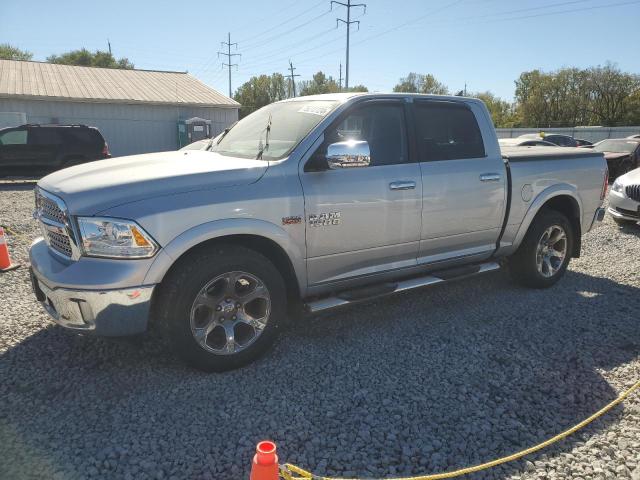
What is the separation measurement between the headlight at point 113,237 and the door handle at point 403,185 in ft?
6.31

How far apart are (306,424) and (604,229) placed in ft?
24.8

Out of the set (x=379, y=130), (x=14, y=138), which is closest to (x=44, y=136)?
(x=14, y=138)

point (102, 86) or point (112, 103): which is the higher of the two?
point (102, 86)

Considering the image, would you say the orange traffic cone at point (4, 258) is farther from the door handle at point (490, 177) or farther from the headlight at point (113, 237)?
the door handle at point (490, 177)

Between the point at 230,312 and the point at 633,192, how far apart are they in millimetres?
7483

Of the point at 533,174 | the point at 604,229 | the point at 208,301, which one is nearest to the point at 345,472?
the point at 208,301

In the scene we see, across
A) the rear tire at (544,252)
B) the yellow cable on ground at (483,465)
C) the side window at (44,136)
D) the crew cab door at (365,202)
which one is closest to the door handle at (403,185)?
the crew cab door at (365,202)

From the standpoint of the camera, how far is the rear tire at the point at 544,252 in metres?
5.00

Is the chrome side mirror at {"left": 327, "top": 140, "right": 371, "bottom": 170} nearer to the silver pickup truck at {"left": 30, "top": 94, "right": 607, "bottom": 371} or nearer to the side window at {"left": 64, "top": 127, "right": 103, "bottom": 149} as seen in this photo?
the silver pickup truck at {"left": 30, "top": 94, "right": 607, "bottom": 371}

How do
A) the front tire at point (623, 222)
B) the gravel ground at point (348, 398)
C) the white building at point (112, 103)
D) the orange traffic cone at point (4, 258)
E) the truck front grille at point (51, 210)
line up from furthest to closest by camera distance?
the white building at point (112, 103), the front tire at point (623, 222), the orange traffic cone at point (4, 258), the truck front grille at point (51, 210), the gravel ground at point (348, 398)

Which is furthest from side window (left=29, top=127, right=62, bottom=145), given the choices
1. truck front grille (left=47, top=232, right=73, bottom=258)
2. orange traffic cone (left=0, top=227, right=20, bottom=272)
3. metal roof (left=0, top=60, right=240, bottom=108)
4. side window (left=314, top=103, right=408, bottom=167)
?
side window (left=314, top=103, right=408, bottom=167)

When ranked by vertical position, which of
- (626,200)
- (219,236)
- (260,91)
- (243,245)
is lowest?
(626,200)

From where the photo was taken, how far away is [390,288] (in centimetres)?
392

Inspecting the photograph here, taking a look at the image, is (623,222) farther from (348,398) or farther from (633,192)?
(348,398)
